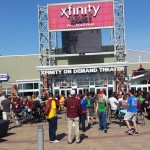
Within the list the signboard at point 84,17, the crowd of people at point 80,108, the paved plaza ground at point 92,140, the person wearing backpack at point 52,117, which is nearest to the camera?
the paved plaza ground at point 92,140

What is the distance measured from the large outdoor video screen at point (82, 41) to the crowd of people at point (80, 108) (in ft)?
80.9

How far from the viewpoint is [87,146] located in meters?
12.3

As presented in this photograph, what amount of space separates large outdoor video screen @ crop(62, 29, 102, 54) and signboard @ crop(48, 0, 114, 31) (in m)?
1.23

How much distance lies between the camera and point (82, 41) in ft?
155

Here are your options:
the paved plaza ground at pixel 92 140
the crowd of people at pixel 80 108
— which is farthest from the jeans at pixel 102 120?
the paved plaza ground at pixel 92 140

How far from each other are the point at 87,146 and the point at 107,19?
35383mm

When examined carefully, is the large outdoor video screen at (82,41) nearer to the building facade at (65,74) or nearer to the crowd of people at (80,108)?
the building facade at (65,74)

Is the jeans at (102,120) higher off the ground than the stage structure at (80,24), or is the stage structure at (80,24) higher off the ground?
the stage structure at (80,24)

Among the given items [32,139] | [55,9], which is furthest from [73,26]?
[32,139]

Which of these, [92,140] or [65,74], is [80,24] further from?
[92,140]

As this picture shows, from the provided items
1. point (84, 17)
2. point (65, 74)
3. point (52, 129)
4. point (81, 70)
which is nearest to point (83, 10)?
point (84, 17)

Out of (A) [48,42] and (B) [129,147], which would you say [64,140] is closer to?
(B) [129,147]

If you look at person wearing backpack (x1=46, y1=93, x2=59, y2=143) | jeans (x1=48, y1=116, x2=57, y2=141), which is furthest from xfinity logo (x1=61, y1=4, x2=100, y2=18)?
jeans (x1=48, y1=116, x2=57, y2=141)

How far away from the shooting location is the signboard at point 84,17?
46.2 metres
